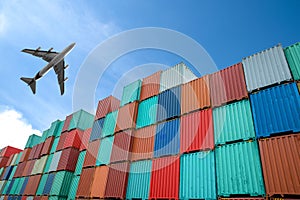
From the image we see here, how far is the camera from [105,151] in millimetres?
18844

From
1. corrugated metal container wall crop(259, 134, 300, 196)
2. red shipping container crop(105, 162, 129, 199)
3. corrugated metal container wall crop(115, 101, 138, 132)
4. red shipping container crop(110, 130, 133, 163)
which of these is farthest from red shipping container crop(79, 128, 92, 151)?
corrugated metal container wall crop(259, 134, 300, 196)

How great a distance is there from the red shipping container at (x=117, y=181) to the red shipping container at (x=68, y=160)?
10.2 meters

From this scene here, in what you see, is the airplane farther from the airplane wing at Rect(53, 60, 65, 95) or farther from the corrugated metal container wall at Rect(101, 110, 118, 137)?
the corrugated metal container wall at Rect(101, 110, 118, 137)

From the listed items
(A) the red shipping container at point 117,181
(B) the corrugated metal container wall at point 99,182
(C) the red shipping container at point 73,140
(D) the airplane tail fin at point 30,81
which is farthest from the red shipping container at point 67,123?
(A) the red shipping container at point 117,181

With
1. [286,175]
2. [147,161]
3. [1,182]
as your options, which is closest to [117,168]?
[147,161]

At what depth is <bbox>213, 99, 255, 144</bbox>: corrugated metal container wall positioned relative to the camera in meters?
10.4

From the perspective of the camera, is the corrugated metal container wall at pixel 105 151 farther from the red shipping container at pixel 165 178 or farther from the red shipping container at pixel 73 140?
the red shipping container at pixel 73 140

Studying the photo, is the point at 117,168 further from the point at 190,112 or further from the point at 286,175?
the point at 286,175

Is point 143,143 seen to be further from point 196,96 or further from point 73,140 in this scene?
point 73,140

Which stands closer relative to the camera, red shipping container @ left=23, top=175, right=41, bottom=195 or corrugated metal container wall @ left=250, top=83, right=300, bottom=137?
corrugated metal container wall @ left=250, top=83, right=300, bottom=137

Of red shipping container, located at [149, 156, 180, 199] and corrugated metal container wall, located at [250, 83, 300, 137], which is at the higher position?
corrugated metal container wall, located at [250, 83, 300, 137]

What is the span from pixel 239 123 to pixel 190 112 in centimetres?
367

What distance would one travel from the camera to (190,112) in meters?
13.7

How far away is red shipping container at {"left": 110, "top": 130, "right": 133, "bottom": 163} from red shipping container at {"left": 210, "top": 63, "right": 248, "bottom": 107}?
27.1 ft
